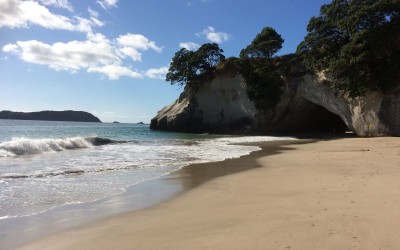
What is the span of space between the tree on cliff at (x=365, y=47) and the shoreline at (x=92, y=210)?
17.8m

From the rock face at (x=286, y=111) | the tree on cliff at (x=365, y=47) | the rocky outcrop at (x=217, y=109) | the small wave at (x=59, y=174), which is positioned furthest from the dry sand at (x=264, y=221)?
the rocky outcrop at (x=217, y=109)

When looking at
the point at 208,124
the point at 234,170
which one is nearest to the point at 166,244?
the point at 234,170

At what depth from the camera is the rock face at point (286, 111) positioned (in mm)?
23359

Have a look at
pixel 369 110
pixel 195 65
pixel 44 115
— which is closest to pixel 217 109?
pixel 195 65

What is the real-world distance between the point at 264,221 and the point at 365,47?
21.7 meters

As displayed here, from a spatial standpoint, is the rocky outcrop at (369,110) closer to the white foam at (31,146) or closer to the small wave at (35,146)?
the small wave at (35,146)

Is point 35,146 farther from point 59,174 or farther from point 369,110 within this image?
point 369,110

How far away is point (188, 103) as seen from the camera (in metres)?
42.6

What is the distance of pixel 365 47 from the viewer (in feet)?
73.8

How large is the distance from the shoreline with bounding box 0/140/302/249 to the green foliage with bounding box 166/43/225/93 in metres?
32.9

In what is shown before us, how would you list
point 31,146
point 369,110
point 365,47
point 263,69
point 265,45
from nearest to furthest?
point 31,146
point 365,47
point 369,110
point 263,69
point 265,45

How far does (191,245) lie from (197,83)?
38094mm

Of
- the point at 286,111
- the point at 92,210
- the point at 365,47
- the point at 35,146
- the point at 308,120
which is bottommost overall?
the point at 92,210

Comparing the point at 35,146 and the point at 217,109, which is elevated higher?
the point at 217,109
